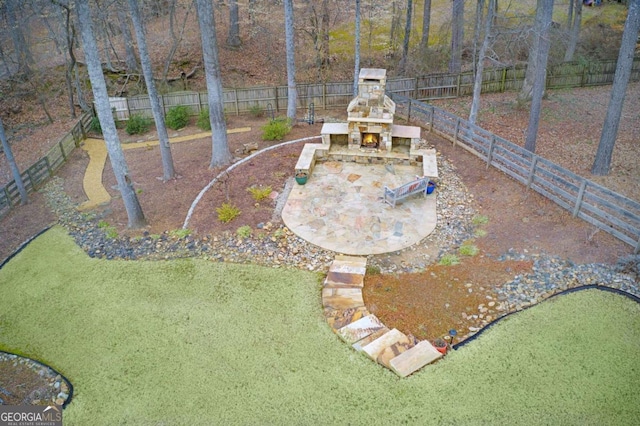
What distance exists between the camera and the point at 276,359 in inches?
277

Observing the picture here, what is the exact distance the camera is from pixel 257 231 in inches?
421

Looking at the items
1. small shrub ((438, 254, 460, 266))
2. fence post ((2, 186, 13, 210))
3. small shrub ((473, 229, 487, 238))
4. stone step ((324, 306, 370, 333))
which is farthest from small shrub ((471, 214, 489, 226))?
fence post ((2, 186, 13, 210))

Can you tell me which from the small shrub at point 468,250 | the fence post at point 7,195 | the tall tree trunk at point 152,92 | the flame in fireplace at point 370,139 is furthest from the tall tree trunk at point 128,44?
the small shrub at point 468,250

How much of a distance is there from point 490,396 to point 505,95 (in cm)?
1669

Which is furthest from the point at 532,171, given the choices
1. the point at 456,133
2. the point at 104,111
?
the point at 104,111

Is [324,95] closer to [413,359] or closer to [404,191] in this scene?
[404,191]

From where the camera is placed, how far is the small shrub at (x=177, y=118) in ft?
60.1

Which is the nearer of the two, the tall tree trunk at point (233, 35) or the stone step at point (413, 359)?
the stone step at point (413, 359)

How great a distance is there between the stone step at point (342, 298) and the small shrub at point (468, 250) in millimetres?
2720

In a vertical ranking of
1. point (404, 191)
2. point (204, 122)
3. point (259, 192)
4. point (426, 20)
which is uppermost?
point (426, 20)

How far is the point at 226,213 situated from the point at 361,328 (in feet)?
16.8

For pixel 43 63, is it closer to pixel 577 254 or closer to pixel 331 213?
pixel 331 213

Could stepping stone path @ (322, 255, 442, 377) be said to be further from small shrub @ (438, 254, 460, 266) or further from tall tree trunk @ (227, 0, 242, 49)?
tall tree trunk @ (227, 0, 242, 49)

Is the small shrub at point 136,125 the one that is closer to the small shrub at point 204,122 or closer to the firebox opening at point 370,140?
the small shrub at point 204,122
